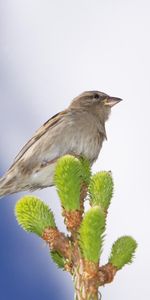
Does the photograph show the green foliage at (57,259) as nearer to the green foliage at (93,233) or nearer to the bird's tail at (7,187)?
the green foliage at (93,233)

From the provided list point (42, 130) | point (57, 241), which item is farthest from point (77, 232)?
point (42, 130)

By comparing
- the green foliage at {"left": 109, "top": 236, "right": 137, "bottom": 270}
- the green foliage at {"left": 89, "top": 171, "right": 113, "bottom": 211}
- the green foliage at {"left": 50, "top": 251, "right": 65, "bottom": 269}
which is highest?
the green foliage at {"left": 89, "top": 171, "right": 113, "bottom": 211}

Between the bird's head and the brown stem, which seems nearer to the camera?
the brown stem

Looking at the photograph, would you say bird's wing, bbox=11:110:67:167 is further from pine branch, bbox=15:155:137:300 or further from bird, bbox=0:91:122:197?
pine branch, bbox=15:155:137:300

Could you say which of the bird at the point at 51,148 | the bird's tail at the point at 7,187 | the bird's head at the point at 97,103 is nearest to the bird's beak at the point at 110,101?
the bird's head at the point at 97,103

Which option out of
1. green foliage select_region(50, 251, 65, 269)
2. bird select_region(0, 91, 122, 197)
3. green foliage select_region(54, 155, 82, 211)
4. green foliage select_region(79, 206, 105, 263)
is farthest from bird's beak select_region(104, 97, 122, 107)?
green foliage select_region(79, 206, 105, 263)

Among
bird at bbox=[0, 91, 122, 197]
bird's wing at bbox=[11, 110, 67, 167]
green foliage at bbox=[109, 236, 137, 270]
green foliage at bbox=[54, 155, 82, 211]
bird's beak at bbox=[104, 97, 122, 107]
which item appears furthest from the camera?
bird's beak at bbox=[104, 97, 122, 107]

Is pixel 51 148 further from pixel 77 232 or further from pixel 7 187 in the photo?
pixel 77 232

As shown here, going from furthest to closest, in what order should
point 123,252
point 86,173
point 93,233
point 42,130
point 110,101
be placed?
point 110,101 → point 42,130 → point 86,173 → point 123,252 → point 93,233
